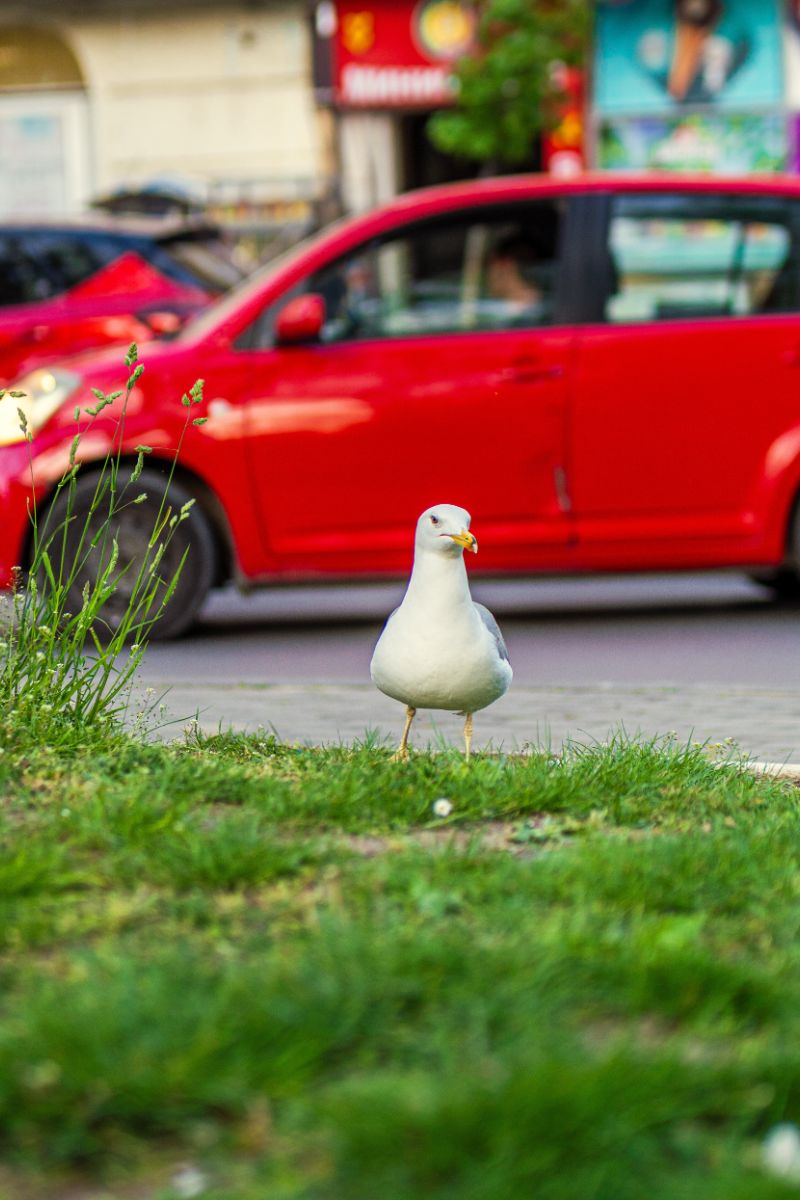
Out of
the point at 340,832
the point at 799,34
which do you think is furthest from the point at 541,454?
the point at 799,34

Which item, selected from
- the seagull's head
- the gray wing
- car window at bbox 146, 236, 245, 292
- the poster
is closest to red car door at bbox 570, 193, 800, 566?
the gray wing

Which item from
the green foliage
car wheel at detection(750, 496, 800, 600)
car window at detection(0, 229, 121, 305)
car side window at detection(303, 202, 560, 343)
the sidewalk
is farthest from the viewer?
the green foliage

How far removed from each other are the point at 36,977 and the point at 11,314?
9325mm

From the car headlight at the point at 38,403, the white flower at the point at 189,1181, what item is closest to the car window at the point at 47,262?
the car headlight at the point at 38,403

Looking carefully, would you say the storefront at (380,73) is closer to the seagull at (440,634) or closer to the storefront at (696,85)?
the storefront at (696,85)

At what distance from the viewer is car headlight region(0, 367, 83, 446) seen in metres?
7.84

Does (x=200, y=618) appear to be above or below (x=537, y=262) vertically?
below

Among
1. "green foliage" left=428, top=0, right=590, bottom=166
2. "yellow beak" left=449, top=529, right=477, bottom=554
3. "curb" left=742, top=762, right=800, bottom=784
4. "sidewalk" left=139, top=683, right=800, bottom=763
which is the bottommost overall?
"sidewalk" left=139, top=683, right=800, bottom=763

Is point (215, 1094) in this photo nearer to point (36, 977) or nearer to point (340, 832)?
point (36, 977)

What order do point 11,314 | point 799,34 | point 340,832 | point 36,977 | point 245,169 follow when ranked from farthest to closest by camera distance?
point 245,169
point 799,34
point 11,314
point 340,832
point 36,977

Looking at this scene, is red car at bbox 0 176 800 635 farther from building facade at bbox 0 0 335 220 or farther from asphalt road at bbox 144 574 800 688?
building facade at bbox 0 0 335 220

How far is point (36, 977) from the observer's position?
288cm

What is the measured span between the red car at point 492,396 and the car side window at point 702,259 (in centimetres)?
1

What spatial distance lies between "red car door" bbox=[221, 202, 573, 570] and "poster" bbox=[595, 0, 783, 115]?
45.9ft
